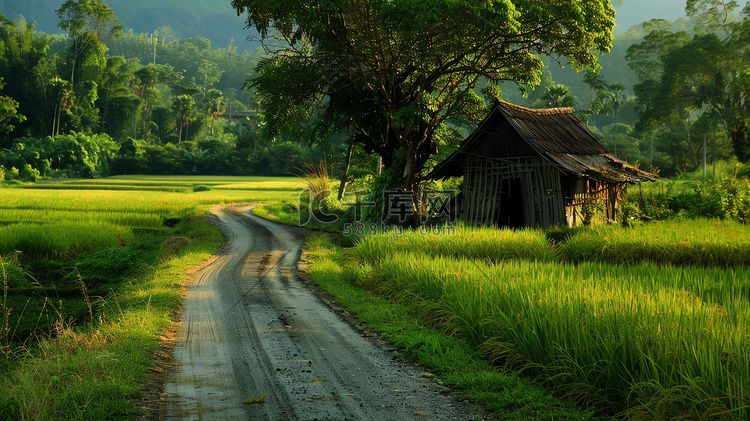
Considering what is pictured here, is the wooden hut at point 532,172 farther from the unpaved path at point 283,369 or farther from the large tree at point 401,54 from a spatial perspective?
the unpaved path at point 283,369

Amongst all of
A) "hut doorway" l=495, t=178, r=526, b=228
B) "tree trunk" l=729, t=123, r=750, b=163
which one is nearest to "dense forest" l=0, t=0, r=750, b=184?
"tree trunk" l=729, t=123, r=750, b=163

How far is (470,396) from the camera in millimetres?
5523

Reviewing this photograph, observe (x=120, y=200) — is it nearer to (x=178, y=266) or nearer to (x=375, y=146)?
(x=375, y=146)

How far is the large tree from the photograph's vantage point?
55.1 ft

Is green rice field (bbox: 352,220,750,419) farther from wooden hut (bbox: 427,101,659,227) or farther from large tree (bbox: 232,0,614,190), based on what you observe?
large tree (bbox: 232,0,614,190)

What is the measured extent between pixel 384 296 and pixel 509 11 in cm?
Answer: 991

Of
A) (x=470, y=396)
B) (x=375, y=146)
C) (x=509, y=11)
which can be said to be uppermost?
(x=509, y=11)

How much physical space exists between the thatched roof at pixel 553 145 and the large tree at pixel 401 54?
1.62 meters

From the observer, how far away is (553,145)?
21.0m

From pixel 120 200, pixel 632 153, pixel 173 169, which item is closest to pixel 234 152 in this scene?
pixel 173 169

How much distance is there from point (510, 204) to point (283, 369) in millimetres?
18808

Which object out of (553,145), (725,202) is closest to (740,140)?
(725,202)

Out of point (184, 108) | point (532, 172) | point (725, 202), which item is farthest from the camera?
point (184, 108)

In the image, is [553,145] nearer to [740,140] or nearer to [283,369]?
[283,369]
